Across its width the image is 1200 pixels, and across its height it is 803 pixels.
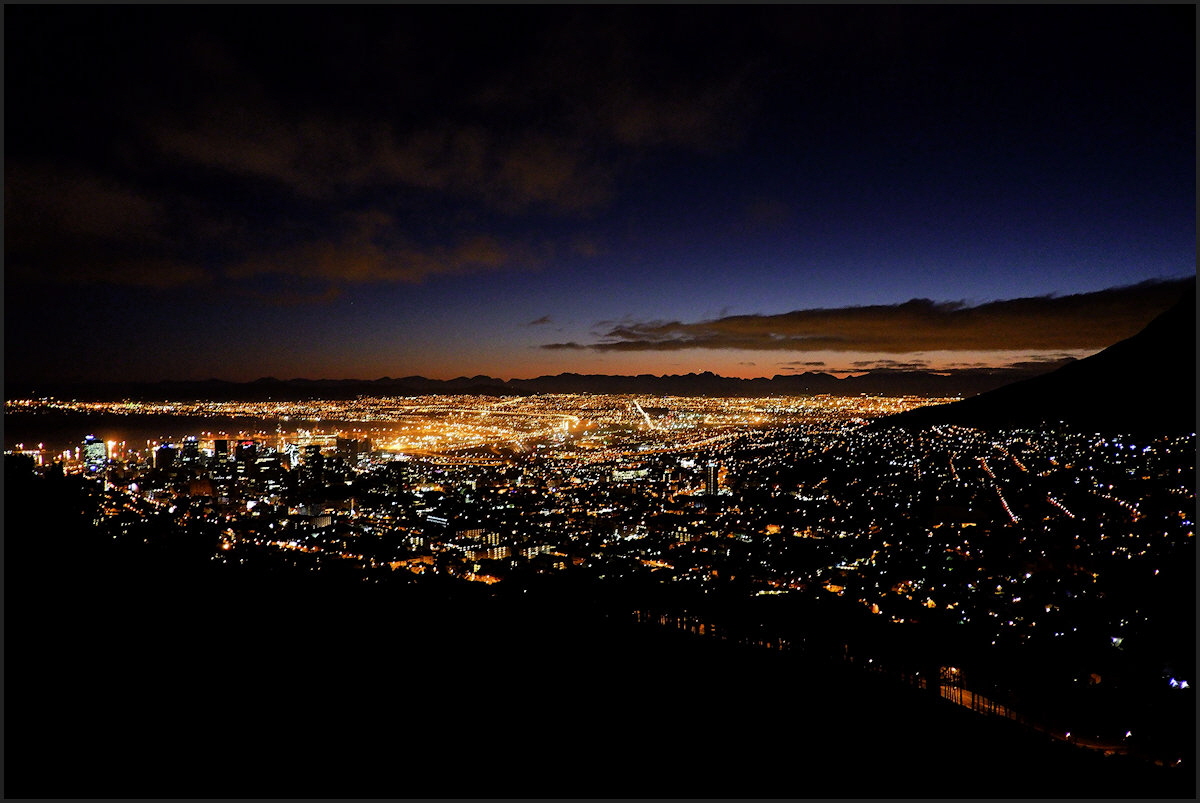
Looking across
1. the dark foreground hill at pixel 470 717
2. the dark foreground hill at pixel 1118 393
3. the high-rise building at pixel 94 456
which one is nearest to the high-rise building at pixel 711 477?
the dark foreground hill at pixel 470 717

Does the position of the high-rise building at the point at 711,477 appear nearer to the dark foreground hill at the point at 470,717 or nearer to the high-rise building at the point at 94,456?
the dark foreground hill at the point at 470,717

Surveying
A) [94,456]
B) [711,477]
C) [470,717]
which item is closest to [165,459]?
[94,456]

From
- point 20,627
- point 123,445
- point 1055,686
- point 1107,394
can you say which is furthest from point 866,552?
point 123,445

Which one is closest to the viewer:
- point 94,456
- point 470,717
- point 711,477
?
point 470,717

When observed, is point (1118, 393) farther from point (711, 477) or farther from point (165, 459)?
point (165, 459)

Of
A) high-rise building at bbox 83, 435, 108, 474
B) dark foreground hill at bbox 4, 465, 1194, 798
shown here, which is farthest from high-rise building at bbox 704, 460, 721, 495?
high-rise building at bbox 83, 435, 108, 474

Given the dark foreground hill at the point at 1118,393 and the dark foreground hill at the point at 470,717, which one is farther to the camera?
the dark foreground hill at the point at 1118,393

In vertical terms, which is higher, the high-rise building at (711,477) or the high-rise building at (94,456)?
the high-rise building at (94,456)
